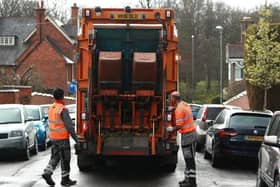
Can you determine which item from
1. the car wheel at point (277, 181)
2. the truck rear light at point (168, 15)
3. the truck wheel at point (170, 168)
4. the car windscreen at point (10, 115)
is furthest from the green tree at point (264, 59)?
the car wheel at point (277, 181)

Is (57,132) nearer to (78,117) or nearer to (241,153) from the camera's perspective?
(78,117)

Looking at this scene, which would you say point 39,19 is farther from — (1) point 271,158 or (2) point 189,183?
(1) point 271,158

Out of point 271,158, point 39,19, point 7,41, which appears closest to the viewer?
point 271,158

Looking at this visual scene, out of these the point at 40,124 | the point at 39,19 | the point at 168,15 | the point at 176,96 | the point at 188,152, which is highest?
the point at 39,19

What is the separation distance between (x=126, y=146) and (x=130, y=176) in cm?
125

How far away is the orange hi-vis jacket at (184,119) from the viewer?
13.3 metres

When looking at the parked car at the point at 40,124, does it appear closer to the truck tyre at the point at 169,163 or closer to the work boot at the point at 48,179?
the truck tyre at the point at 169,163

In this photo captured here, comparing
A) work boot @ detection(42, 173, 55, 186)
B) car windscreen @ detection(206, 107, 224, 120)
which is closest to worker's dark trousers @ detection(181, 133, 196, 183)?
work boot @ detection(42, 173, 55, 186)


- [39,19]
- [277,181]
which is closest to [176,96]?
[277,181]

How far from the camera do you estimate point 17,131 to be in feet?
62.4

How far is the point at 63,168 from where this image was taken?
13.2 meters

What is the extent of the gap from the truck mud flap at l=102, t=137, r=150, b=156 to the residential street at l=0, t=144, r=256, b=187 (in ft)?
1.96

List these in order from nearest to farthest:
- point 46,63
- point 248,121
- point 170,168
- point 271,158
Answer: point 271,158, point 170,168, point 248,121, point 46,63

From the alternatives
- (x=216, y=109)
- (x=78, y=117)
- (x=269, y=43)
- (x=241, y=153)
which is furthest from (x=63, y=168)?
(x=269, y=43)
